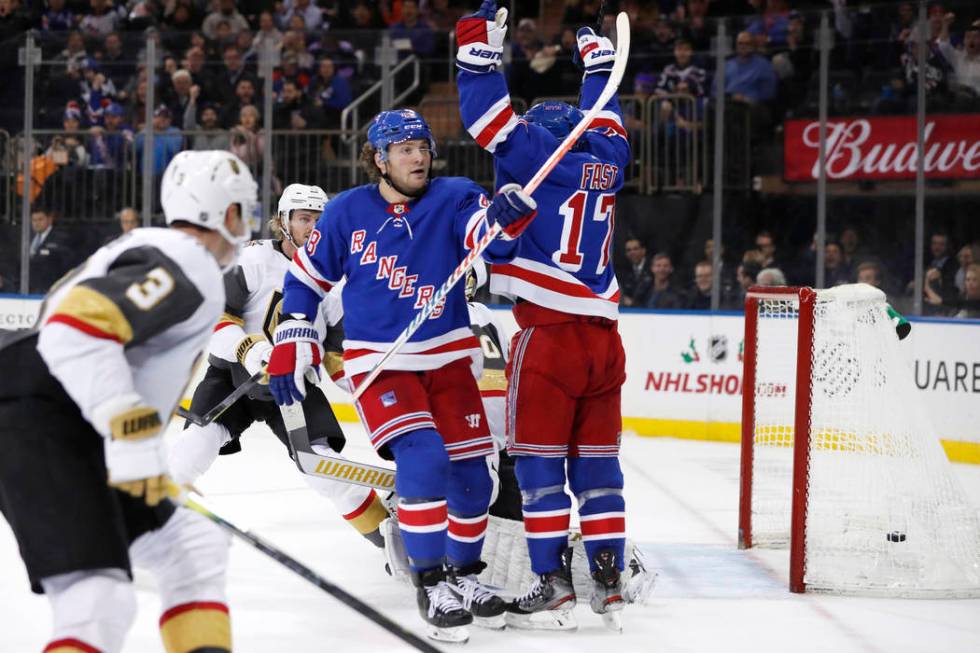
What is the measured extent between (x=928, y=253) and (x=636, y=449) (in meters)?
1.79

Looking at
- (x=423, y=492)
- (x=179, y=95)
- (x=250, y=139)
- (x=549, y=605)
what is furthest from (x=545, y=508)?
(x=179, y=95)

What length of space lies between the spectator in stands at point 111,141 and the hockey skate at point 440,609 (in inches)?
215

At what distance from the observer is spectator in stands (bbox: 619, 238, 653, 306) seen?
25.3 ft

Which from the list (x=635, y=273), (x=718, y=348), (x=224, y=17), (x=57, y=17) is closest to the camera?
(x=718, y=348)

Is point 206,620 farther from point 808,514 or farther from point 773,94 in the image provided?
point 773,94

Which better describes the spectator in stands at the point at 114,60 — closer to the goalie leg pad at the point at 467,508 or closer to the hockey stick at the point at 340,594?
the goalie leg pad at the point at 467,508

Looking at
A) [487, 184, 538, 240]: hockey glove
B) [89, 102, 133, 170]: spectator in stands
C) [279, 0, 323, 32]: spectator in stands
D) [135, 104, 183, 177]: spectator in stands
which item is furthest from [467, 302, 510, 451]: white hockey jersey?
[279, 0, 323, 32]: spectator in stands

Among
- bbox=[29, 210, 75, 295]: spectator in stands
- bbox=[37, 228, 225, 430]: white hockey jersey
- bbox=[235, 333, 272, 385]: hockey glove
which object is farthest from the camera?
bbox=[29, 210, 75, 295]: spectator in stands

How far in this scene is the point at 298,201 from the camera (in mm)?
4125

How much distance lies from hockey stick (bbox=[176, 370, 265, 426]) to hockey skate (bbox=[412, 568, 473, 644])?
0.72 meters

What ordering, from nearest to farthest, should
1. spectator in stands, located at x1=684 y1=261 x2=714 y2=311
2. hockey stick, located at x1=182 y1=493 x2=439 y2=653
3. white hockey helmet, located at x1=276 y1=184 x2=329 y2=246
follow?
hockey stick, located at x1=182 y1=493 x2=439 y2=653, white hockey helmet, located at x1=276 y1=184 x2=329 y2=246, spectator in stands, located at x1=684 y1=261 x2=714 y2=311

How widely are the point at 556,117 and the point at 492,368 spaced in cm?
96

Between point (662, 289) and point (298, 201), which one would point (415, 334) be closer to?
point (298, 201)

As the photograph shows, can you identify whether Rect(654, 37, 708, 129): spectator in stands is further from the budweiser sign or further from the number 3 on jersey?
the number 3 on jersey
